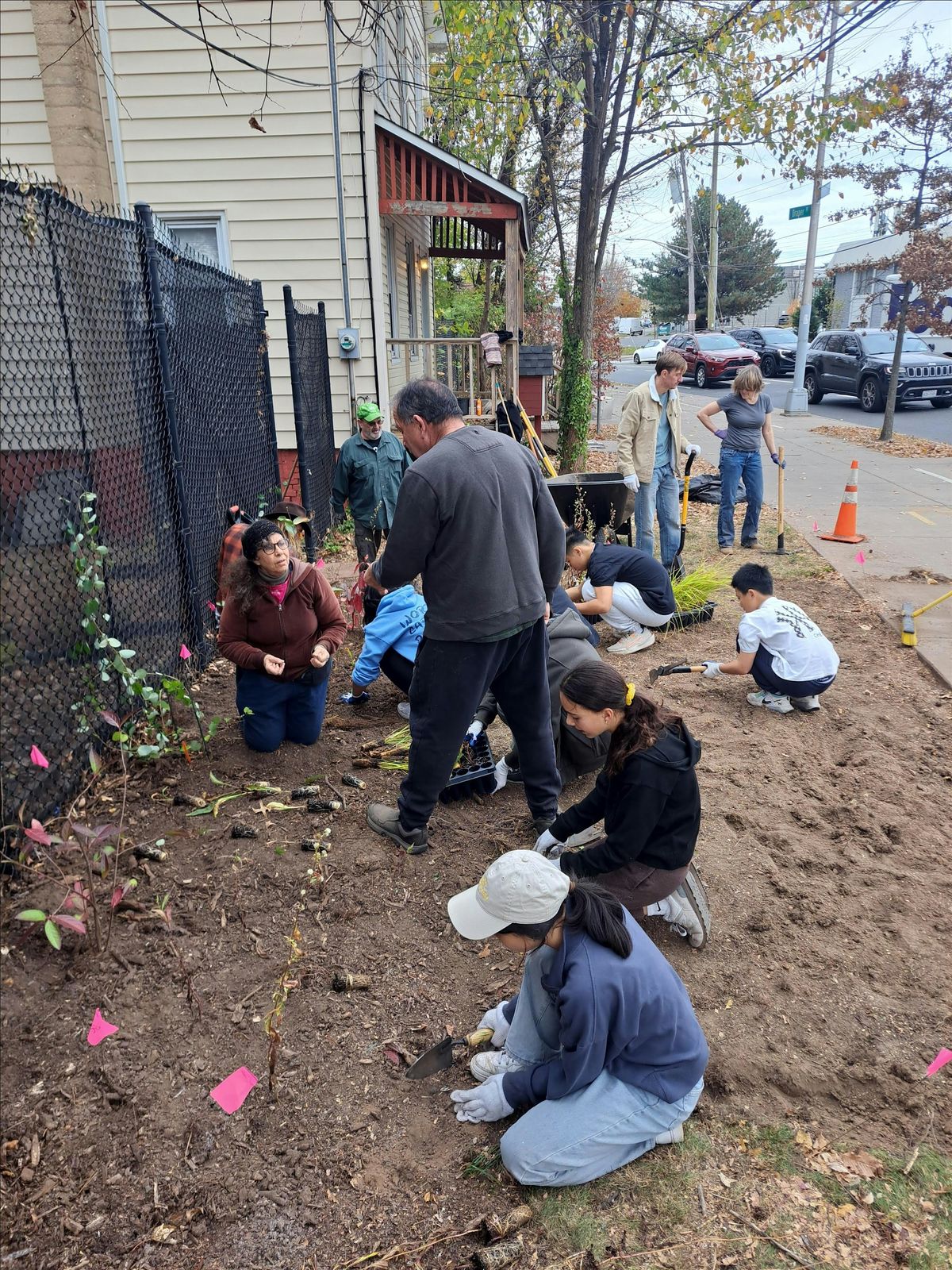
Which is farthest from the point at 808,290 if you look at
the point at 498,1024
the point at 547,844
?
the point at 498,1024

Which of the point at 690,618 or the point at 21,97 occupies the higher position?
the point at 21,97

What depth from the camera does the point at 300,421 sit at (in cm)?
794

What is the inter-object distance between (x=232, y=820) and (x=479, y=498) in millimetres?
1859

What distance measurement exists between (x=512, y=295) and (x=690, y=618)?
736 centimetres

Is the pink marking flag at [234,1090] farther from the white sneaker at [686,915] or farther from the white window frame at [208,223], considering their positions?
the white window frame at [208,223]

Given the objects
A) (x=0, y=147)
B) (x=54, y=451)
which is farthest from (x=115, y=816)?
(x=0, y=147)

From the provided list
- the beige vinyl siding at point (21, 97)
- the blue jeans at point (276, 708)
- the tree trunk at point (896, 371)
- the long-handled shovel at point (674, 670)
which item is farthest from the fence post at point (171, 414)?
the tree trunk at point (896, 371)

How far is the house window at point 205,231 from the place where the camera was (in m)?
9.25

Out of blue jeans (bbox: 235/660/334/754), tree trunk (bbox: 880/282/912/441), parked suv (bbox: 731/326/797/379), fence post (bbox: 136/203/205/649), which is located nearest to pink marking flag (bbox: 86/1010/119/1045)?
blue jeans (bbox: 235/660/334/754)

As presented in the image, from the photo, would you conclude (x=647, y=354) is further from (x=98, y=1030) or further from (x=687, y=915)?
(x=98, y=1030)

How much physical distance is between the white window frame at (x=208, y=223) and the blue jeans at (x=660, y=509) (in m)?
5.28

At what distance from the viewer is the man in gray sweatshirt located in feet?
10.6

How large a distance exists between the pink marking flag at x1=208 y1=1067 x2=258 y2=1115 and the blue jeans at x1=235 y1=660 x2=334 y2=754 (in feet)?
6.69

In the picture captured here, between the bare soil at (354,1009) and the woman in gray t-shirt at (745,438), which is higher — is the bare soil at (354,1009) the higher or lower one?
the lower one
